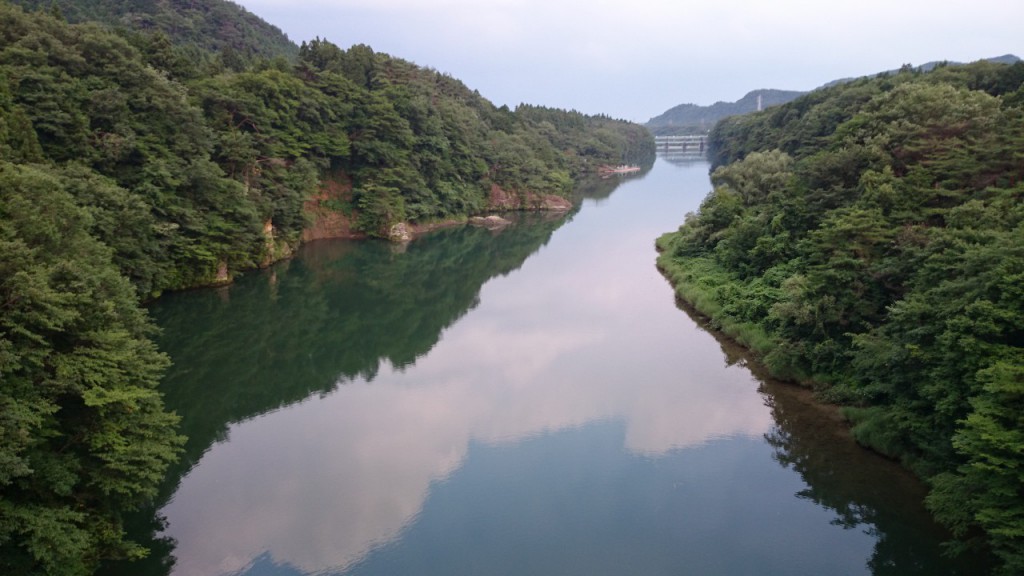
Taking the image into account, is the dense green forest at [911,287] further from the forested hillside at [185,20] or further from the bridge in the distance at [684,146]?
the bridge in the distance at [684,146]

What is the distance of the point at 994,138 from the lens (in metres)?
16.5

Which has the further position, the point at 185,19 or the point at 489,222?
the point at 185,19

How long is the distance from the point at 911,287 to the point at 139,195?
24.0 m

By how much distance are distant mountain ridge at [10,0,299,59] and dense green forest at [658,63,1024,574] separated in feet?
206

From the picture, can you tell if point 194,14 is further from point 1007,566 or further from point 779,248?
point 1007,566

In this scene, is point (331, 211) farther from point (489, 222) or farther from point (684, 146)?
point (684, 146)

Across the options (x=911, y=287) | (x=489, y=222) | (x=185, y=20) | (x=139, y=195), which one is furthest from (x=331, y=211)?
(x=185, y=20)

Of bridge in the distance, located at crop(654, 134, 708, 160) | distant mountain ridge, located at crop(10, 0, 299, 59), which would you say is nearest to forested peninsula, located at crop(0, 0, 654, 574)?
distant mountain ridge, located at crop(10, 0, 299, 59)

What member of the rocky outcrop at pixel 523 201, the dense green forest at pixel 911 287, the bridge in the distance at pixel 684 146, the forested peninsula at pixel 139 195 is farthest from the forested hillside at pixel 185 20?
the bridge in the distance at pixel 684 146

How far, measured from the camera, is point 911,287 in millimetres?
14164

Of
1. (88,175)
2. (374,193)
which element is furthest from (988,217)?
(374,193)

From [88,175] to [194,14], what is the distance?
70740 mm

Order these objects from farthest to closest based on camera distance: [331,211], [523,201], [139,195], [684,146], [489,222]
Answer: [684,146]
[523,201]
[489,222]
[331,211]
[139,195]

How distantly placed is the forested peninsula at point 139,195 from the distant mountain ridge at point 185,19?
11.3 ft
